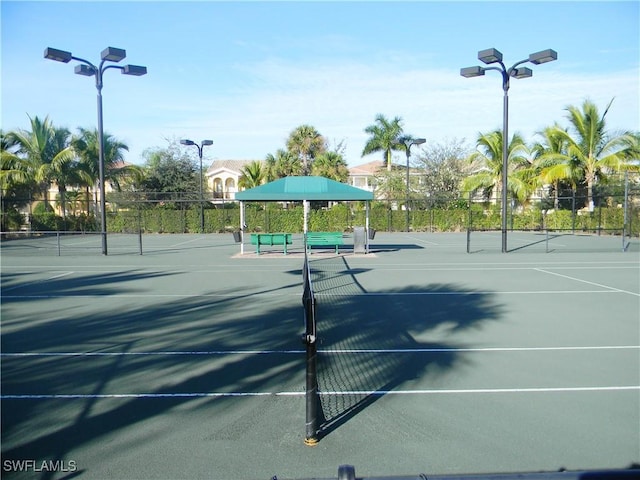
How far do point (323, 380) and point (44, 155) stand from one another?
125ft

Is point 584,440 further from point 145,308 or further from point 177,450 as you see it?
point 145,308

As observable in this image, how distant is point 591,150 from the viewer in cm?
3616

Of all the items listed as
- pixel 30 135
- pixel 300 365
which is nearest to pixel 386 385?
pixel 300 365

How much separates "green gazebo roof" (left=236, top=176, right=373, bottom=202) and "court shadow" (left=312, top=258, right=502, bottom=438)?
25.5ft

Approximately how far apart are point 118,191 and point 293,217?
16.6 meters

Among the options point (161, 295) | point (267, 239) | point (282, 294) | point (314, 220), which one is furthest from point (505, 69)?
point (314, 220)

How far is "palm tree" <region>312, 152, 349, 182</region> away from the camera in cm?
4584

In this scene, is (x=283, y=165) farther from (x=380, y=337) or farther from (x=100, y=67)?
(x=380, y=337)

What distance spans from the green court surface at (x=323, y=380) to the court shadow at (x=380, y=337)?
0.11 ft

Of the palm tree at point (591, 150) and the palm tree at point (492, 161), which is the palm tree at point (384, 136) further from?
the palm tree at point (591, 150)

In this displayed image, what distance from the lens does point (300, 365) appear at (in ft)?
20.2

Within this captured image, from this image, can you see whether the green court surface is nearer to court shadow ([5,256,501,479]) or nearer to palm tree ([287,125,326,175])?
court shadow ([5,256,501,479])

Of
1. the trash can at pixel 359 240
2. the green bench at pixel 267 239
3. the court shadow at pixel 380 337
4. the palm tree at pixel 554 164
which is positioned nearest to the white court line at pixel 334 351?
the court shadow at pixel 380 337

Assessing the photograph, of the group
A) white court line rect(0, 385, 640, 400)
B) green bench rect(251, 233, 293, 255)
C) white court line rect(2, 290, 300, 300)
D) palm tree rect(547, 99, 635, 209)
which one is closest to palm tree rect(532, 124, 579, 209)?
palm tree rect(547, 99, 635, 209)
